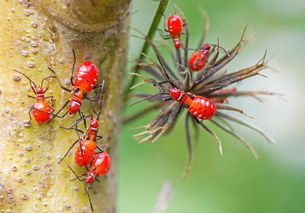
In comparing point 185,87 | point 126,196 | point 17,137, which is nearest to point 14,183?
point 17,137

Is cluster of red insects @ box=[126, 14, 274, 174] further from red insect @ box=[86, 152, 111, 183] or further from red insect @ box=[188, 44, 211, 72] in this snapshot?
red insect @ box=[86, 152, 111, 183]

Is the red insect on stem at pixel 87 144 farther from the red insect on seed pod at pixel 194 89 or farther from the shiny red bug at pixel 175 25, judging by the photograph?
the shiny red bug at pixel 175 25

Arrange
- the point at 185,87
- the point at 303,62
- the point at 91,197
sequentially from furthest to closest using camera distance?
the point at 303,62 → the point at 185,87 → the point at 91,197

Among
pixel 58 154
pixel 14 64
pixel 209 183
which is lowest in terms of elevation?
pixel 209 183

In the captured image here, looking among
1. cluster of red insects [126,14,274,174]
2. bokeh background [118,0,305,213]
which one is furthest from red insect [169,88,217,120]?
bokeh background [118,0,305,213]

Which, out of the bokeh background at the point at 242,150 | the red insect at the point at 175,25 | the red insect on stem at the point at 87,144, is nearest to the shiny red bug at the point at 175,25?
the red insect at the point at 175,25

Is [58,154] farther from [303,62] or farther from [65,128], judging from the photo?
[303,62]

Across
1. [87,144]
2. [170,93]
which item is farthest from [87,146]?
[170,93]
